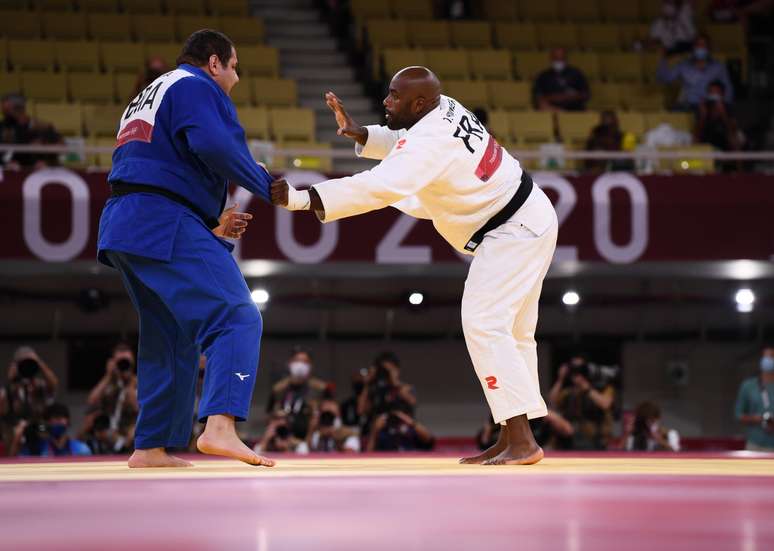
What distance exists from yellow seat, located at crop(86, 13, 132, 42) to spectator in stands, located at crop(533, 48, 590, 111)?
4.01 m

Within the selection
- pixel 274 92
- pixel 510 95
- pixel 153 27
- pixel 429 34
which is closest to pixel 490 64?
pixel 510 95

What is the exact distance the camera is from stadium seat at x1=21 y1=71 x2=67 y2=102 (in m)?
10.9

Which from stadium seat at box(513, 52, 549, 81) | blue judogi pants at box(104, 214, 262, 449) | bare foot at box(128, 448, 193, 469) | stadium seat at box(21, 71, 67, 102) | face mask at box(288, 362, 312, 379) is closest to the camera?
blue judogi pants at box(104, 214, 262, 449)

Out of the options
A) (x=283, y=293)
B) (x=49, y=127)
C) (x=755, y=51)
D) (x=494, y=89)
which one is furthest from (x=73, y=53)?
(x=755, y=51)

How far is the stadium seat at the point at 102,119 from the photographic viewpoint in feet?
34.0

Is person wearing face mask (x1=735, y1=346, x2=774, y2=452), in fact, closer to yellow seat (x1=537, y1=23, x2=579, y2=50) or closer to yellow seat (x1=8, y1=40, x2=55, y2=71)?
yellow seat (x1=537, y1=23, x2=579, y2=50)

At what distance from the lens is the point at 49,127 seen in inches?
380

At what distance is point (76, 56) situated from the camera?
11438mm

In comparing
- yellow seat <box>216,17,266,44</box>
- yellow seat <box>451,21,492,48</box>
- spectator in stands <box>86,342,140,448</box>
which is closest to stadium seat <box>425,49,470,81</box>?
yellow seat <box>451,21,492,48</box>

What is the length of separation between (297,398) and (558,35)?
5635mm

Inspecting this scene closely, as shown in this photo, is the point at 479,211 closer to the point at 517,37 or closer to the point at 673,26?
the point at 517,37

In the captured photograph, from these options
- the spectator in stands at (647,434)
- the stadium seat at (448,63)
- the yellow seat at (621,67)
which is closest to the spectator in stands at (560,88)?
the stadium seat at (448,63)

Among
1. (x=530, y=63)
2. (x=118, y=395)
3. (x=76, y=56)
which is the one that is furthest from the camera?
(x=530, y=63)

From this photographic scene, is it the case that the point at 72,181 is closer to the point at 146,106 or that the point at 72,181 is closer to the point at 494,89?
the point at 494,89
